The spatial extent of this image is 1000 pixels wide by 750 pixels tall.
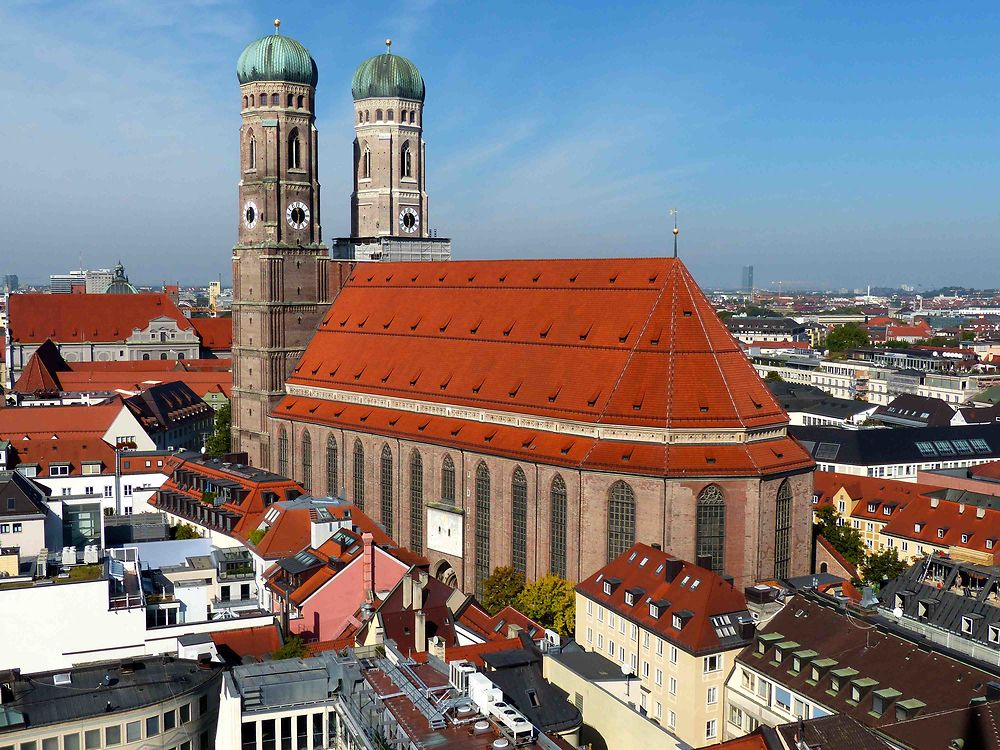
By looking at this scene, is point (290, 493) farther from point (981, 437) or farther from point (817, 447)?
point (981, 437)

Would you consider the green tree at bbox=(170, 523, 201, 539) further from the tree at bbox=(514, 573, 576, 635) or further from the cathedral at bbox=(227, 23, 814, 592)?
the tree at bbox=(514, 573, 576, 635)

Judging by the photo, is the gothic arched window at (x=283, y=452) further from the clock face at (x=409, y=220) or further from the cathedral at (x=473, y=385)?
the clock face at (x=409, y=220)

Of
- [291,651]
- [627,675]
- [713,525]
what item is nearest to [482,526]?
[713,525]

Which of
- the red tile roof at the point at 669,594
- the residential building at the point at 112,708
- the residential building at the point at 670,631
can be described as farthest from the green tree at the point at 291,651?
the red tile roof at the point at 669,594

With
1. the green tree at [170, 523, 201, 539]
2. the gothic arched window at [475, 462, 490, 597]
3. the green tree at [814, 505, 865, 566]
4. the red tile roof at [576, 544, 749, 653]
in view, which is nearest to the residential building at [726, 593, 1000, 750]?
the red tile roof at [576, 544, 749, 653]

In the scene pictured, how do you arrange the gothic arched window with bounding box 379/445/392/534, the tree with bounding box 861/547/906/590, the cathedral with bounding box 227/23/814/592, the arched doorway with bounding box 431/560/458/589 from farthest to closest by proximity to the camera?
1. the gothic arched window with bounding box 379/445/392/534
2. the arched doorway with bounding box 431/560/458/589
3. the tree with bounding box 861/547/906/590
4. the cathedral with bounding box 227/23/814/592

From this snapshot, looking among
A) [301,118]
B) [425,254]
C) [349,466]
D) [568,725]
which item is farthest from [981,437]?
[568,725]

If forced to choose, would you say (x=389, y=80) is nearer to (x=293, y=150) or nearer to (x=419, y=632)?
(x=293, y=150)
